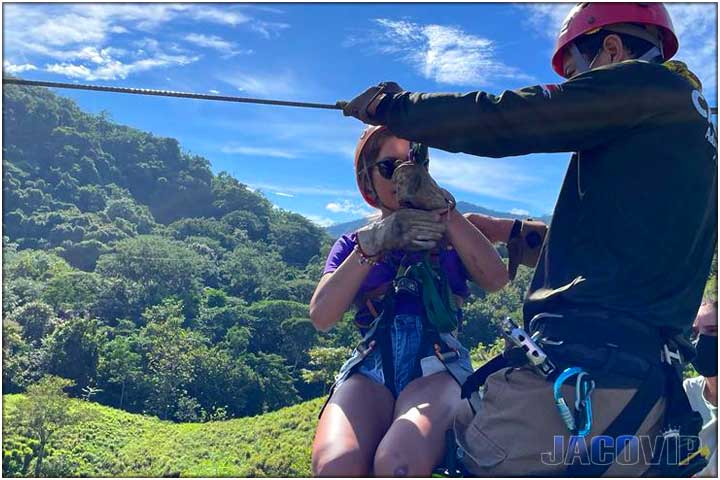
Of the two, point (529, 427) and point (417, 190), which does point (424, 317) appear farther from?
point (529, 427)

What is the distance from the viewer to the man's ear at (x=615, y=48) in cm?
236

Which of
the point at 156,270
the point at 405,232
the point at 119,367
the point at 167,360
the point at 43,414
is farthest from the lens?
the point at 156,270

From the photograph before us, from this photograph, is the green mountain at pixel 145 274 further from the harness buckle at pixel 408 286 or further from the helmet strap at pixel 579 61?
the helmet strap at pixel 579 61

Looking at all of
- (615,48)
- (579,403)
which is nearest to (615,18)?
(615,48)

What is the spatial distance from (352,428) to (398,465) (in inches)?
10.9

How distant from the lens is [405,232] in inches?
112

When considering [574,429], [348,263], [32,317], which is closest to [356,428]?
[348,263]

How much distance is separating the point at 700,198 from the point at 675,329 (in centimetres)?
41

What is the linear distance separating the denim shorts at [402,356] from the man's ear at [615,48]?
127cm

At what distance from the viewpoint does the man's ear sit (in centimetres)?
236

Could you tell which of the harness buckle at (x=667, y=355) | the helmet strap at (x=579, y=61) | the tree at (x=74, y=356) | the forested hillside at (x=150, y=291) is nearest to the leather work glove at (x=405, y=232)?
the helmet strap at (x=579, y=61)

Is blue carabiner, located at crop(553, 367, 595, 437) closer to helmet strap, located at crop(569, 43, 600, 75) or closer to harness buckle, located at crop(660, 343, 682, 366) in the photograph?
harness buckle, located at crop(660, 343, 682, 366)

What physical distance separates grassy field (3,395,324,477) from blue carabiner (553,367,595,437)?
23841 millimetres

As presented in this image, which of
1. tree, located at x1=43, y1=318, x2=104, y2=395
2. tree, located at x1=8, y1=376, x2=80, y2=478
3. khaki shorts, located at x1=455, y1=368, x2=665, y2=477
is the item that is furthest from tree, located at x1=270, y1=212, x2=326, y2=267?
khaki shorts, located at x1=455, y1=368, x2=665, y2=477
